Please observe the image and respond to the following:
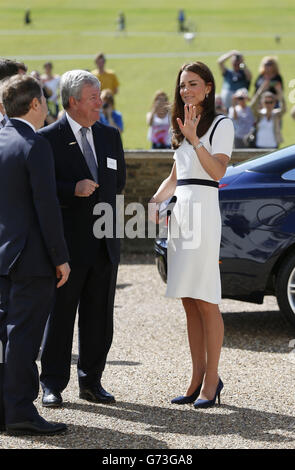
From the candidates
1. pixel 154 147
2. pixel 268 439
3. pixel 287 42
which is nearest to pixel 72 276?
pixel 268 439

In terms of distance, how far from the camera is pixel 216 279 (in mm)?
6164

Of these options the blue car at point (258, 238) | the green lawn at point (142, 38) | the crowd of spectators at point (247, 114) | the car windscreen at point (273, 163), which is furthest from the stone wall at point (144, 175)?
the green lawn at point (142, 38)

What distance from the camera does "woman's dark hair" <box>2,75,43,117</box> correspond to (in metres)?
5.41

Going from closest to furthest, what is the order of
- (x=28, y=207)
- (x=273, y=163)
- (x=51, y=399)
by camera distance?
(x=28, y=207)
(x=51, y=399)
(x=273, y=163)

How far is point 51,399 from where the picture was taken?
20.2 feet

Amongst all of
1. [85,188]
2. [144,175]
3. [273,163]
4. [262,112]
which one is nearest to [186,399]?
[85,188]

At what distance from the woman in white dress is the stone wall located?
633 centimetres

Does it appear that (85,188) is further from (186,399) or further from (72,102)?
(186,399)

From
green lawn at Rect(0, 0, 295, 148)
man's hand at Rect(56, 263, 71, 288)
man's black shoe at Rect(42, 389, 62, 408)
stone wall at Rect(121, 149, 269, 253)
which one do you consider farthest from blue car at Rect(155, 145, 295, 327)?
green lawn at Rect(0, 0, 295, 148)

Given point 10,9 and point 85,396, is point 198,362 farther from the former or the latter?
point 10,9

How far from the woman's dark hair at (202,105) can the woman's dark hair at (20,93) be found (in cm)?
109

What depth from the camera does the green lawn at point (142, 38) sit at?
4041cm

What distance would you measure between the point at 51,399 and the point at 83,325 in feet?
1.76

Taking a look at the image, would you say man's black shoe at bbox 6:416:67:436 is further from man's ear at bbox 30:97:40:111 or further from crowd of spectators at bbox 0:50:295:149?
crowd of spectators at bbox 0:50:295:149
